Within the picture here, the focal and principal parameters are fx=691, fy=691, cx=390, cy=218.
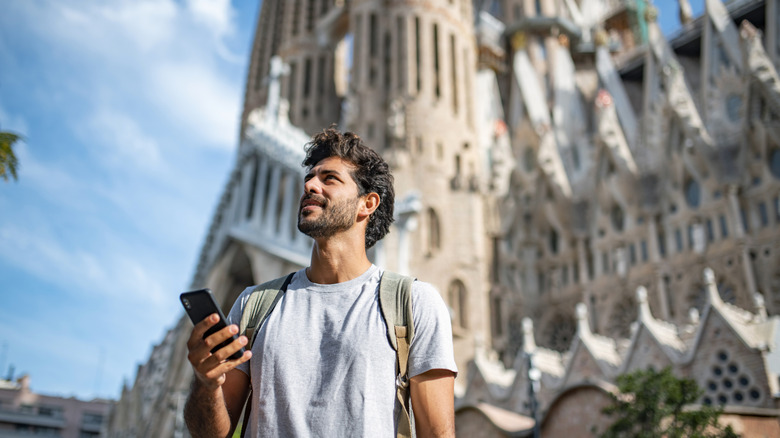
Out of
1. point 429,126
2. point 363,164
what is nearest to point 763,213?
point 429,126

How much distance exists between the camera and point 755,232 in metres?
19.6

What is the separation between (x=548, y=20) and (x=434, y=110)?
12319 millimetres

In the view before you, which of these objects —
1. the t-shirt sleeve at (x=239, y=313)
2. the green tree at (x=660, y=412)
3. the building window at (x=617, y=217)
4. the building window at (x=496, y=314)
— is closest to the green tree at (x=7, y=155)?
the t-shirt sleeve at (x=239, y=313)

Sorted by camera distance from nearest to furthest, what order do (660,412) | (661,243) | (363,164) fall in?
(363,164), (660,412), (661,243)

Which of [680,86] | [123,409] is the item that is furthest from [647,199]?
[123,409]

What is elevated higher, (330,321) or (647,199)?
(647,199)

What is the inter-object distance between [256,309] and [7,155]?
4998mm

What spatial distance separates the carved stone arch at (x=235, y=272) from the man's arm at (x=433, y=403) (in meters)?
16.8

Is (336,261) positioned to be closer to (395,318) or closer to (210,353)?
(395,318)

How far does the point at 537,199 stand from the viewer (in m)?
26.2

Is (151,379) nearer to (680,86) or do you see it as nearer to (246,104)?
(246,104)

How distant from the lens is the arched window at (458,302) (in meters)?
21.2

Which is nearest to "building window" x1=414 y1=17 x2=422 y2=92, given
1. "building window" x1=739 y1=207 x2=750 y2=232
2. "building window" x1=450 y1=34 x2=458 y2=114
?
"building window" x1=450 y1=34 x2=458 y2=114

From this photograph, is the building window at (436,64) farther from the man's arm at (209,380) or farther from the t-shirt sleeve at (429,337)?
the man's arm at (209,380)
